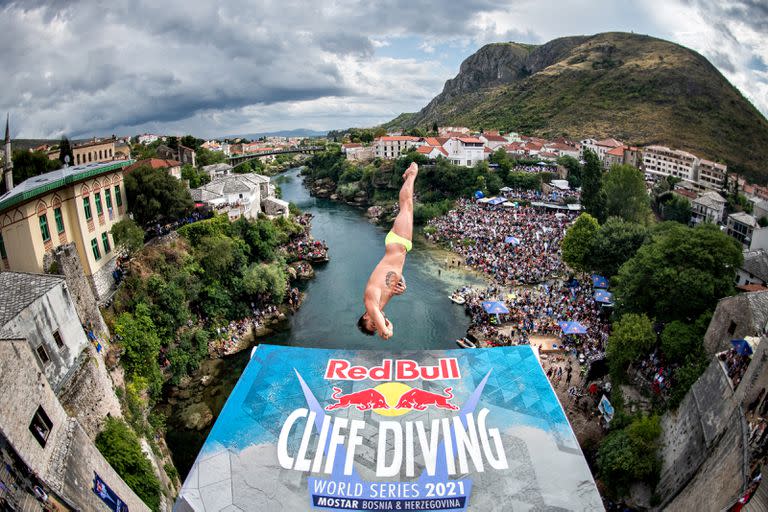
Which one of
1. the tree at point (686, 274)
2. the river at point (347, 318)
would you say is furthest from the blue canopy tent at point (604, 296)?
the river at point (347, 318)

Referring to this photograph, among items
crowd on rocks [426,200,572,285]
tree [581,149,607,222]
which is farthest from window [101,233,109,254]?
tree [581,149,607,222]

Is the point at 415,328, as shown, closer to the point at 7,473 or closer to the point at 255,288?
the point at 255,288

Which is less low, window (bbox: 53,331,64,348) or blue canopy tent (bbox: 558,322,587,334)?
window (bbox: 53,331,64,348)

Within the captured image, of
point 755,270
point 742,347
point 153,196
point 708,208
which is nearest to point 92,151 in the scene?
point 153,196


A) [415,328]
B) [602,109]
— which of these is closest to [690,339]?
[415,328]

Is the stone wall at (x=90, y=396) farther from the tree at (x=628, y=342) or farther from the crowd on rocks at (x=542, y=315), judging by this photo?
the tree at (x=628, y=342)

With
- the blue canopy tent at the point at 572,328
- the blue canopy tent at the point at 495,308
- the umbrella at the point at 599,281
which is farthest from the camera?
the umbrella at the point at 599,281

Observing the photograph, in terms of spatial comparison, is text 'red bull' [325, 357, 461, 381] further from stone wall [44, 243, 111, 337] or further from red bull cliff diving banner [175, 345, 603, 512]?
stone wall [44, 243, 111, 337]
